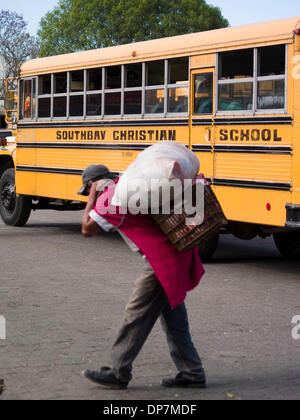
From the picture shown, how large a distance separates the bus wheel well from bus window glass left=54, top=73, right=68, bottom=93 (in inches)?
93.1

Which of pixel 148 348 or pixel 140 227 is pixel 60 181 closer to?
pixel 148 348

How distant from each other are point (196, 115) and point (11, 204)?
5352 millimetres

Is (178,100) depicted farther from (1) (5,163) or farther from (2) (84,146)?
(1) (5,163)

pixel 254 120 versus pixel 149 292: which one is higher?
pixel 254 120

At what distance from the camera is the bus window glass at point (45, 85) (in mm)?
13484

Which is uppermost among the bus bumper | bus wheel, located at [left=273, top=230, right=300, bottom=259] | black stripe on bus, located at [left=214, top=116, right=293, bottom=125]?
black stripe on bus, located at [left=214, top=116, right=293, bottom=125]

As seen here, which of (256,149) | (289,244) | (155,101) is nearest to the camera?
(256,149)

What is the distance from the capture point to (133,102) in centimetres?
1134

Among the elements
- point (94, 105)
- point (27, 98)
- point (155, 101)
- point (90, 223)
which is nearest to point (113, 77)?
point (94, 105)

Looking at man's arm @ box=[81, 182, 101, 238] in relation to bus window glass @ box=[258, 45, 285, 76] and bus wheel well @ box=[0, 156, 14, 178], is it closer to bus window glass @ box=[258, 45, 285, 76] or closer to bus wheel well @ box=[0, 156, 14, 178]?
bus window glass @ box=[258, 45, 285, 76]

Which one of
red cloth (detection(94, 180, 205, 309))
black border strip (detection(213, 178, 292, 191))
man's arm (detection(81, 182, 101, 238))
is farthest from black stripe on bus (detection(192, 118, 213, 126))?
red cloth (detection(94, 180, 205, 309))

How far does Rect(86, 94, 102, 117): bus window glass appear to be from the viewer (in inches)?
476

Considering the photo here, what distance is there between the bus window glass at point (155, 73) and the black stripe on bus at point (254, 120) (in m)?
1.28

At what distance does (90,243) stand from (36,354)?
6741 mm
